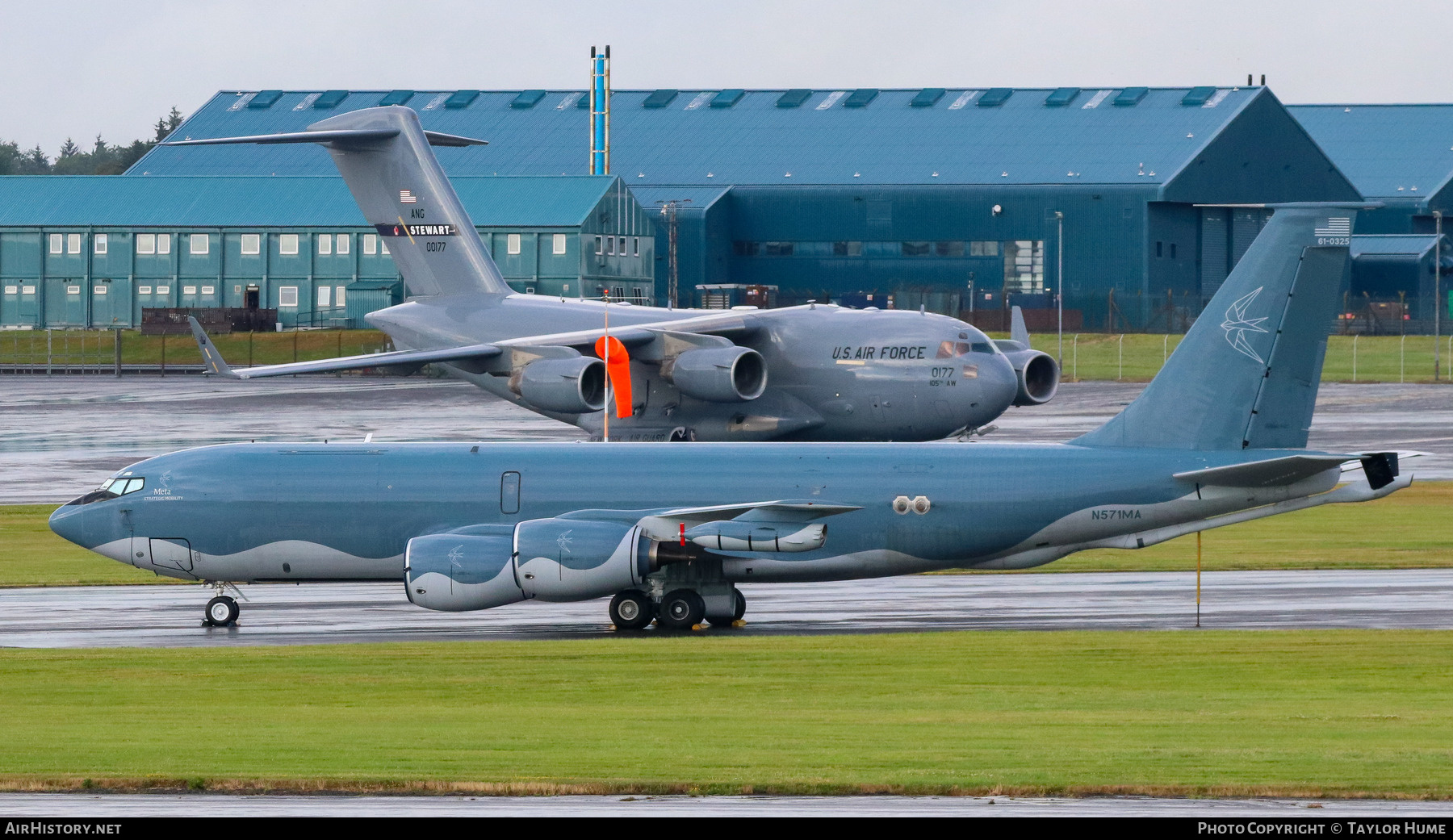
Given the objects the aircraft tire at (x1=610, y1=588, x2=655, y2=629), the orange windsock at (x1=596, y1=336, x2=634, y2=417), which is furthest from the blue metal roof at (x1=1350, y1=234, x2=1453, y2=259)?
the aircraft tire at (x1=610, y1=588, x2=655, y2=629)

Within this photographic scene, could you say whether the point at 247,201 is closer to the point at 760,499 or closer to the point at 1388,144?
the point at 1388,144

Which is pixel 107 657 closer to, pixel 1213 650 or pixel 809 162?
pixel 1213 650

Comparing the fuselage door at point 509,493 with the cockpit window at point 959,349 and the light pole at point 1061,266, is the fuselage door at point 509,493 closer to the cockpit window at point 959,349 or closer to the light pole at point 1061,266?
the cockpit window at point 959,349

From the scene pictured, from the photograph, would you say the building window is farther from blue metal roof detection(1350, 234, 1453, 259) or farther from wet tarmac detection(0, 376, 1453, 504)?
wet tarmac detection(0, 376, 1453, 504)

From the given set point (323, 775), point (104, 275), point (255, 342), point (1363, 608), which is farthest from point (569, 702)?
point (104, 275)

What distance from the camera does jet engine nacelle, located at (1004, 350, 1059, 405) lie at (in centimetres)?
4706

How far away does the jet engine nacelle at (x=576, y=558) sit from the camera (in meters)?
28.2

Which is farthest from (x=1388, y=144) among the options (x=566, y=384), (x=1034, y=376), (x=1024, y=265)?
(x=566, y=384)

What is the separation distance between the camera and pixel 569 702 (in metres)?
21.9

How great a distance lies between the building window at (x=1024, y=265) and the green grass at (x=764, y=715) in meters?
92.0

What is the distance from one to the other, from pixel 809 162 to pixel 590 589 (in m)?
95.8

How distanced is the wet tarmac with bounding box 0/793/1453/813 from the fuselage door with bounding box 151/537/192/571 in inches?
582

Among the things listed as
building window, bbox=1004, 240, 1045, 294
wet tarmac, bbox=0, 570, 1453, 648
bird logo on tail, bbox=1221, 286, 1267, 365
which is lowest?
wet tarmac, bbox=0, 570, 1453, 648

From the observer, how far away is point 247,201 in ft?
358
